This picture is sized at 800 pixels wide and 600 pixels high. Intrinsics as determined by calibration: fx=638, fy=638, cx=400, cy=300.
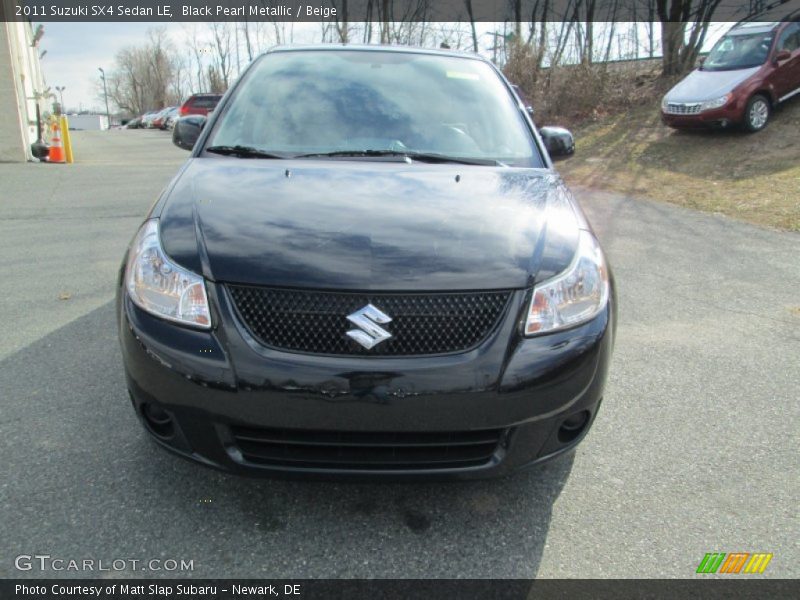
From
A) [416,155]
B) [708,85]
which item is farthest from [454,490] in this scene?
[708,85]

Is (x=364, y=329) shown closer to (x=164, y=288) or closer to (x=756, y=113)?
(x=164, y=288)

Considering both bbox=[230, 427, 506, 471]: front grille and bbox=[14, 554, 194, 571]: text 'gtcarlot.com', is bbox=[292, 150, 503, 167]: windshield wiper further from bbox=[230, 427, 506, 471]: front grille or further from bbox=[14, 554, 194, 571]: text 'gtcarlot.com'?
bbox=[14, 554, 194, 571]: text 'gtcarlot.com'

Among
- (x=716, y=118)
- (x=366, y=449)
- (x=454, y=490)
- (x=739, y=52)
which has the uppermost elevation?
(x=739, y=52)

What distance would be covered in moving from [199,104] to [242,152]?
2325 cm

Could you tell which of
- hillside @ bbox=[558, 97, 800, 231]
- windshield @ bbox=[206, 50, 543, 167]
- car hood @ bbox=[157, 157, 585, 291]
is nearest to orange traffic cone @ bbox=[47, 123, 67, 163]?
hillside @ bbox=[558, 97, 800, 231]

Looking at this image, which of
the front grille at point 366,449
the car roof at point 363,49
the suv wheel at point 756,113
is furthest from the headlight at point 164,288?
the suv wheel at point 756,113

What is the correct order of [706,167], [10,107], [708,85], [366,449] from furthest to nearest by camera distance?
[10,107] → [708,85] → [706,167] → [366,449]

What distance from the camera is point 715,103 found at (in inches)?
449

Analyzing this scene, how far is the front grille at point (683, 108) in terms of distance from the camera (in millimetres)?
11602

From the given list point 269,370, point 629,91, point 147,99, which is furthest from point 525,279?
point 147,99

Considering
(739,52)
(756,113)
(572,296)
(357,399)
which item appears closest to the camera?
(357,399)

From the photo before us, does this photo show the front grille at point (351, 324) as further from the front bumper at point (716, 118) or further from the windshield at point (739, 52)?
the windshield at point (739, 52)

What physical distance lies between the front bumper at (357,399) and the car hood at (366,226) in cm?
18

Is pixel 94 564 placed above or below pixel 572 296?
below
